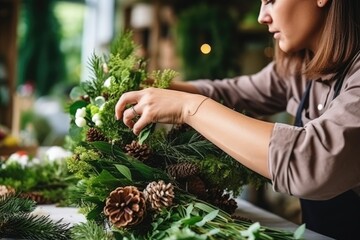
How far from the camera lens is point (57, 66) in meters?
7.14

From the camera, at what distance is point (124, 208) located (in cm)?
89

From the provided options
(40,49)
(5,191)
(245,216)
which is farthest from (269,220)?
(40,49)

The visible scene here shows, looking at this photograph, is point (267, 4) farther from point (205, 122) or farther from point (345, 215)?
point (345, 215)

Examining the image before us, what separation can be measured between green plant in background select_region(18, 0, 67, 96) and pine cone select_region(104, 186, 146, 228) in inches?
247

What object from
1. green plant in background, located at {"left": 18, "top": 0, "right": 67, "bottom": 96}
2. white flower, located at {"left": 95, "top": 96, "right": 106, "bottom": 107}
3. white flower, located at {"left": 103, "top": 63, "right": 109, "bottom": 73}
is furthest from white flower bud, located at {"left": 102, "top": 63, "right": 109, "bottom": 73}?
green plant in background, located at {"left": 18, "top": 0, "right": 67, "bottom": 96}

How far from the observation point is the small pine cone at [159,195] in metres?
0.91

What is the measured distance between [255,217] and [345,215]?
222 mm

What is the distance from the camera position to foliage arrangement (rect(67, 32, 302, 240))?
88 cm

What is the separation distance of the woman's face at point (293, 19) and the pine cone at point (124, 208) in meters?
0.49

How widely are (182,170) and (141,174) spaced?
8 cm

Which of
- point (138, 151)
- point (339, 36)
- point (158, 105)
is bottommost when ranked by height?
point (138, 151)

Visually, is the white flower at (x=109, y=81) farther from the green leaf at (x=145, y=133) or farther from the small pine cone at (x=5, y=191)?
the small pine cone at (x=5, y=191)

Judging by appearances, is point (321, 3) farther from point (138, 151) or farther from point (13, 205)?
point (13, 205)

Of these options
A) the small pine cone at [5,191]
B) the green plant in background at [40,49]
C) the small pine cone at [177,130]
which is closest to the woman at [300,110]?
the small pine cone at [177,130]
